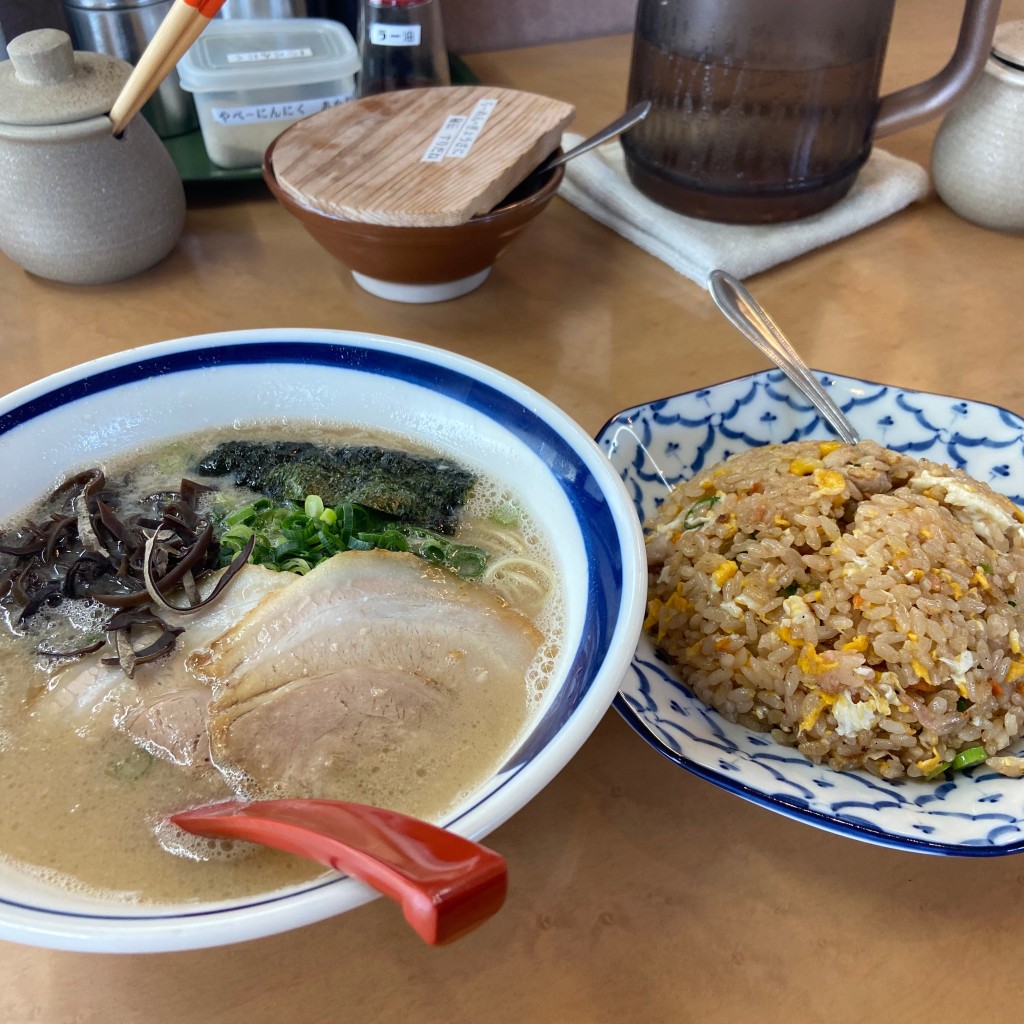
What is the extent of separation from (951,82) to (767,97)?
1.21ft

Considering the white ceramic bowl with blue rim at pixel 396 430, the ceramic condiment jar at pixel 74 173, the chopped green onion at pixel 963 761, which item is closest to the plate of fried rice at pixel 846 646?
the chopped green onion at pixel 963 761

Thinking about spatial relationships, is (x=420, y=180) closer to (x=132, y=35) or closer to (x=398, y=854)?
(x=132, y=35)

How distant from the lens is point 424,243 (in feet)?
4.58

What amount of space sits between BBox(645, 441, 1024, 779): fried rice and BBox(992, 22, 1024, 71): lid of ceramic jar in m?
1.01

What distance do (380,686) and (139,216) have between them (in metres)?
1.16

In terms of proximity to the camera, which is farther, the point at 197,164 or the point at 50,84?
the point at 197,164

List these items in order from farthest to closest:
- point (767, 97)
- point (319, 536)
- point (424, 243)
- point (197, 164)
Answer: point (197, 164) → point (767, 97) → point (424, 243) → point (319, 536)

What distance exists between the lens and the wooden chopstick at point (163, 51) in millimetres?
1243

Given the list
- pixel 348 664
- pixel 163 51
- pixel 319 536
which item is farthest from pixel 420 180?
pixel 348 664

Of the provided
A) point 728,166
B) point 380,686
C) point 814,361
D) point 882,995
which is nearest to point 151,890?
point 380,686

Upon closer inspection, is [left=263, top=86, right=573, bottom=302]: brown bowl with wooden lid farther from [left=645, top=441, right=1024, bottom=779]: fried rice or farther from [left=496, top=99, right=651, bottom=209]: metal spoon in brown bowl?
[left=645, top=441, right=1024, bottom=779]: fried rice

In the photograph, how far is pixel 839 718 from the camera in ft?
2.71

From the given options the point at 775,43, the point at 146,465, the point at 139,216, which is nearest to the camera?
the point at 146,465

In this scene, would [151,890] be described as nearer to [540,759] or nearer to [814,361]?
[540,759]
